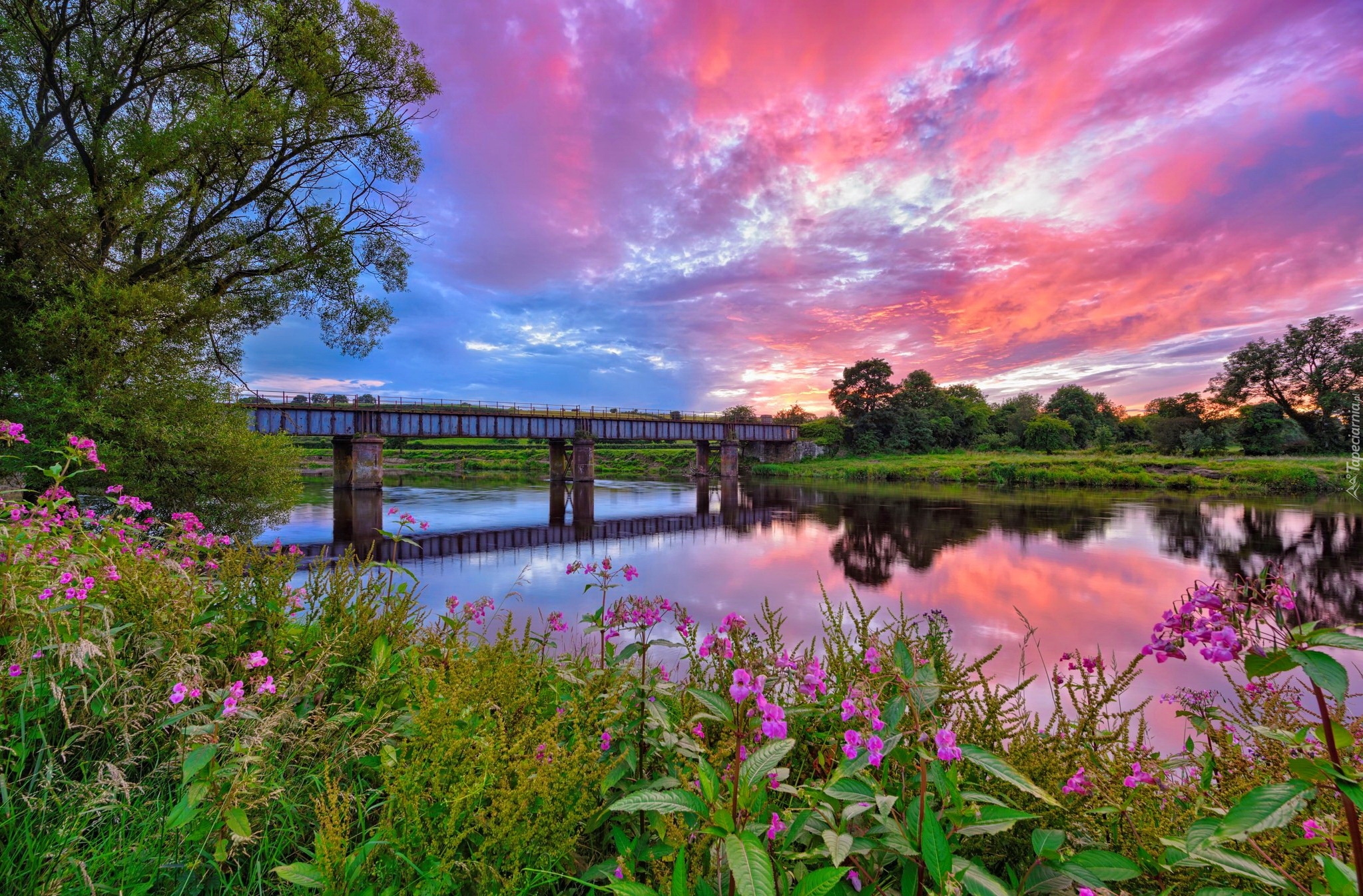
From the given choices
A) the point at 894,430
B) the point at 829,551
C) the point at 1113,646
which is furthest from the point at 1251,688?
the point at 894,430

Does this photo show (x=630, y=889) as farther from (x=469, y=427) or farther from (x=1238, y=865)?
(x=469, y=427)

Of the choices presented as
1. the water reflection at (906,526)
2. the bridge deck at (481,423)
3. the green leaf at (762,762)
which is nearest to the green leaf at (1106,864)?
the green leaf at (762,762)

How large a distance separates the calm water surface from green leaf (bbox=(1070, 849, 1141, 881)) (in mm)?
1483

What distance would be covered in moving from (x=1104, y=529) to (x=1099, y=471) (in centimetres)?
3002

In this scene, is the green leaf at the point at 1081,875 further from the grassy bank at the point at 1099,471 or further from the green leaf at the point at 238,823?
the grassy bank at the point at 1099,471

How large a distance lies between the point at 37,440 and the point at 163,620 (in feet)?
47.2

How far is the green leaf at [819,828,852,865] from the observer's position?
5.04ft

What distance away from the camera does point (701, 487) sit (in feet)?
172

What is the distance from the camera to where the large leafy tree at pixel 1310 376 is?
50.6 m

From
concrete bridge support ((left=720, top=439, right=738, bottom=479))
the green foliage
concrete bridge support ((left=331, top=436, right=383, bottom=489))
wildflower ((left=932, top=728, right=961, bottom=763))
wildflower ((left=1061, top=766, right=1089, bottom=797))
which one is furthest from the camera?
the green foliage

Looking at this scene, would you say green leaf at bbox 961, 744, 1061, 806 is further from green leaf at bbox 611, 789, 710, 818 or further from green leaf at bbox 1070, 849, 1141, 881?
green leaf at bbox 611, 789, 710, 818

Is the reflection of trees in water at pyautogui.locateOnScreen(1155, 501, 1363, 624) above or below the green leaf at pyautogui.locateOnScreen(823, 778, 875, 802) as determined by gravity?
below

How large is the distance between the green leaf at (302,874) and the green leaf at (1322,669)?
2.83 meters

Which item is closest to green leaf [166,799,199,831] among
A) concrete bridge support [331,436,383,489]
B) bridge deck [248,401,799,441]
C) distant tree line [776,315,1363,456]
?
bridge deck [248,401,799,441]
